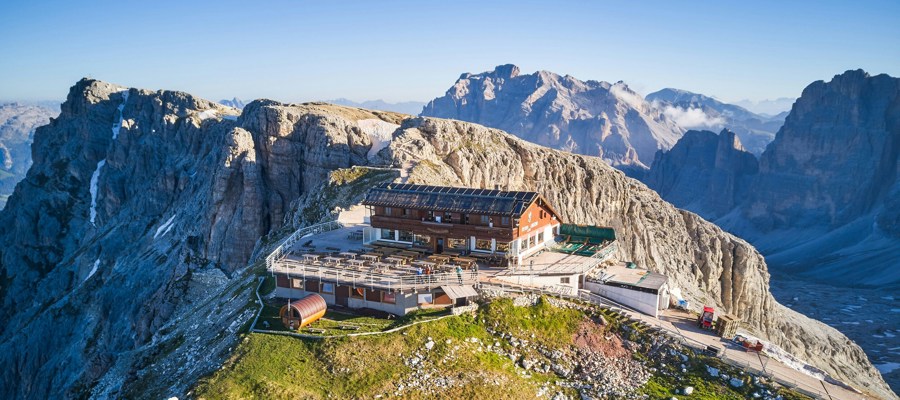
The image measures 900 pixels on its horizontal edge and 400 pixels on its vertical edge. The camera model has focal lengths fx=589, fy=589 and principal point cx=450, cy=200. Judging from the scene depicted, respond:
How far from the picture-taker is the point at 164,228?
11212 centimetres

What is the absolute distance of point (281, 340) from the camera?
37.8 m

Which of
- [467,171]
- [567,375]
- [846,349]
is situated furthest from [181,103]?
[846,349]

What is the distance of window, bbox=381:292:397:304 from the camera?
4209 centimetres

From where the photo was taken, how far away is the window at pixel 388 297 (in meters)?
42.1

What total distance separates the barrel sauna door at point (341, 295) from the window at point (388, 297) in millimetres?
2824

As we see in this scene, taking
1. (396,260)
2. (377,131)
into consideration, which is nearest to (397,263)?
(396,260)

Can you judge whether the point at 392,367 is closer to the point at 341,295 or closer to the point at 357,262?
the point at 341,295

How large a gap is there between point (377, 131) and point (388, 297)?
77.3 m

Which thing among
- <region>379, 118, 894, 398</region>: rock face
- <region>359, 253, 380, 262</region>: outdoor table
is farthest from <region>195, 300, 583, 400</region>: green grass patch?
<region>379, 118, 894, 398</region>: rock face

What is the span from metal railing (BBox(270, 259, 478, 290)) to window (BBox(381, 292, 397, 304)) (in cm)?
69

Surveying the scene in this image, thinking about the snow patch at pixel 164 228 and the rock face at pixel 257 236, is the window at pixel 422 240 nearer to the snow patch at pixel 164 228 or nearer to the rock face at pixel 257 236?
the rock face at pixel 257 236

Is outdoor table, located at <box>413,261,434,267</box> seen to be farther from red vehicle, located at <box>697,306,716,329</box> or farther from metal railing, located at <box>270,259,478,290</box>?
red vehicle, located at <box>697,306,716,329</box>

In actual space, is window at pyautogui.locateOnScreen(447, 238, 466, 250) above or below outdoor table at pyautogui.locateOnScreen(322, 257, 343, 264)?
above

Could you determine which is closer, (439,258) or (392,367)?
(392,367)
